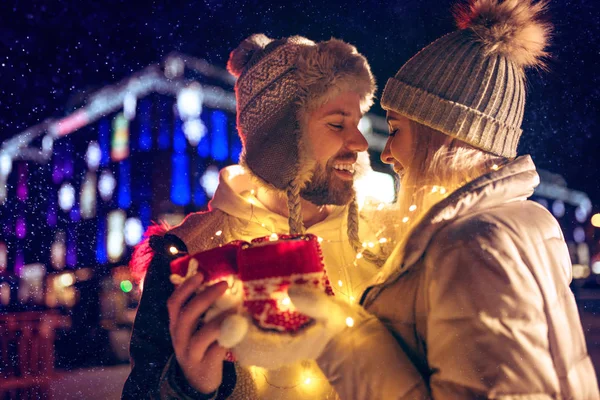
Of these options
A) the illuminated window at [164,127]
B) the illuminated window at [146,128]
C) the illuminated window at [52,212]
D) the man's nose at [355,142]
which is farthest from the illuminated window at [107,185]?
the man's nose at [355,142]

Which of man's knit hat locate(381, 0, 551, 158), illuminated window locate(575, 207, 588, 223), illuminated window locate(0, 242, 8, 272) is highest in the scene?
man's knit hat locate(381, 0, 551, 158)

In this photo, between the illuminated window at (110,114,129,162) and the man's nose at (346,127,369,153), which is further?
the illuminated window at (110,114,129,162)

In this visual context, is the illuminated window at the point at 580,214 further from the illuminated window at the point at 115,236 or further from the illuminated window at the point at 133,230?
the illuminated window at the point at 115,236

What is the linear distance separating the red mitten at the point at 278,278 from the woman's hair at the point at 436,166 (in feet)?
1.58

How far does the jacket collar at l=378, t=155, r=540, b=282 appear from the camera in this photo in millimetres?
1630

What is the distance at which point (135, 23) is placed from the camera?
932cm

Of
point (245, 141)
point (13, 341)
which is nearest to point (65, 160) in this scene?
point (13, 341)

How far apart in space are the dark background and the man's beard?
966 mm

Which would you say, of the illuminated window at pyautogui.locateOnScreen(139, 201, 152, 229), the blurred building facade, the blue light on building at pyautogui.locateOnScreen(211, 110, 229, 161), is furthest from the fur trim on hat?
the blue light on building at pyautogui.locateOnScreen(211, 110, 229, 161)

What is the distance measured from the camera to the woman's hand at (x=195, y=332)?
1.69 m

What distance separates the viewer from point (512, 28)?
1969mm

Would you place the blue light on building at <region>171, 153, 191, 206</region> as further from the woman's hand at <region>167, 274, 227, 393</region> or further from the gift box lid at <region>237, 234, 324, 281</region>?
the gift box lid at <region>237, 234, 324, 281</region>

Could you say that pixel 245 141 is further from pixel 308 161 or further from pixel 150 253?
pixel 150 253

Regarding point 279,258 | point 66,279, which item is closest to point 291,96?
point 279,258
